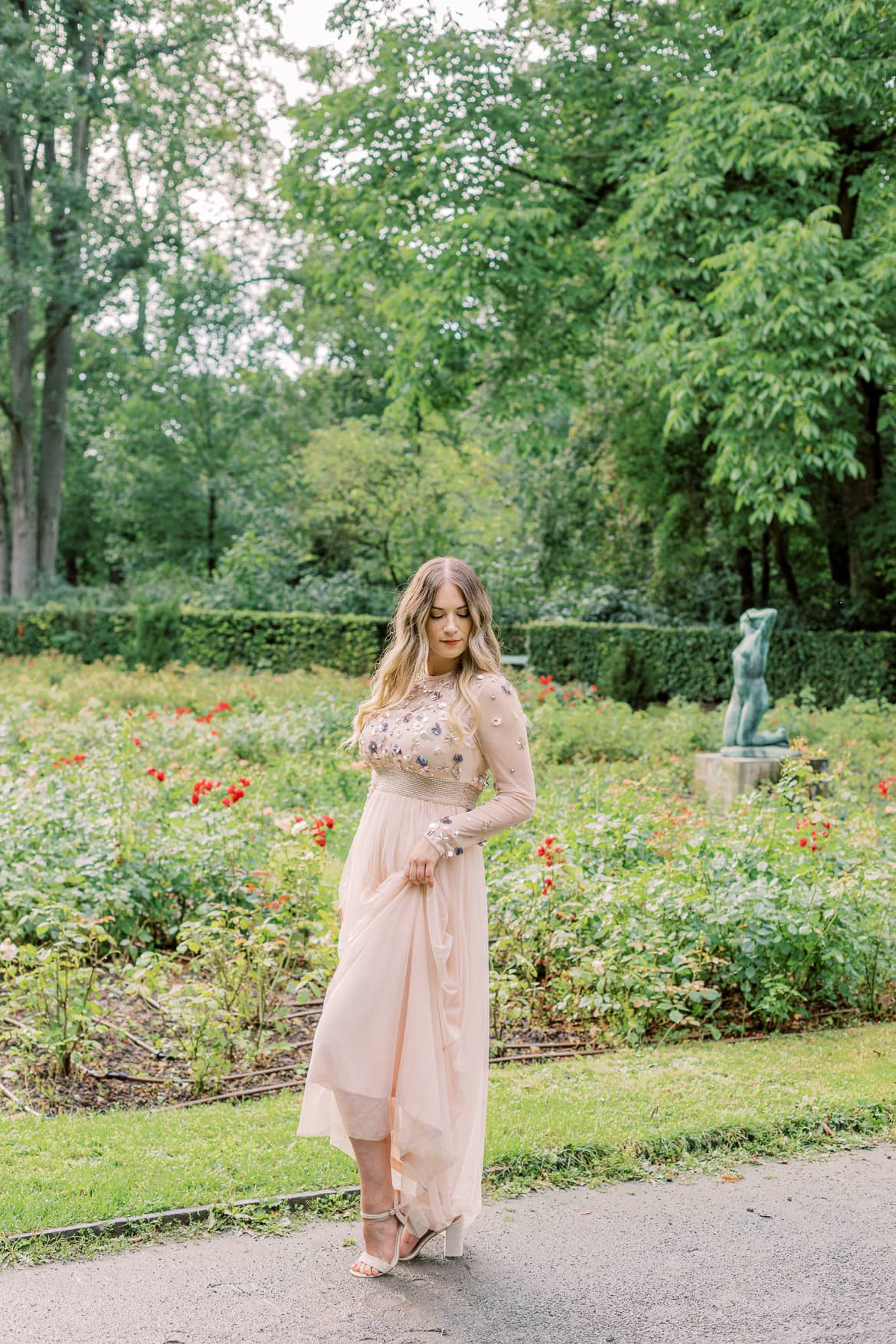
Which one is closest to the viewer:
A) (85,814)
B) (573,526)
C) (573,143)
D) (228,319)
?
(85,814)

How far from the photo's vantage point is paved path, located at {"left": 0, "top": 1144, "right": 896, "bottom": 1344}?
2693mm

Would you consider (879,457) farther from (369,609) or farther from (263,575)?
(263,575)

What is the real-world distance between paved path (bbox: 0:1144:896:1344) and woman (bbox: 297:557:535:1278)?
17 centimetres

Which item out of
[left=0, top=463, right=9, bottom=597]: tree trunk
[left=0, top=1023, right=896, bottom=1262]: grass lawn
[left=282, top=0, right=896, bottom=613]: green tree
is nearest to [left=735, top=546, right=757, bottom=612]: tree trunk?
[left=282, top=0, right=896, bottom=613]: green tree

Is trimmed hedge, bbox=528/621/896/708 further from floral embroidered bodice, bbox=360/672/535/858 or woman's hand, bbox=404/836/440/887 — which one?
woman's hand, bbox=404/836/440/887

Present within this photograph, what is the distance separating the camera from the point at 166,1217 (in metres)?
3.12

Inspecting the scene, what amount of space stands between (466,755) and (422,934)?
46 centimetres

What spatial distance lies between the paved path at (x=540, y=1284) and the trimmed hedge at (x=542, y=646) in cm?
1075

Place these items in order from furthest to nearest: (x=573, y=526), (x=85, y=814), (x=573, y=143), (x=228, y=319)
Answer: (x=228, y=319) → (x=573, y=526) → (x=573, y=143) → (x=85, y=814)

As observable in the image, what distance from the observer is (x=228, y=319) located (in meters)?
28.9

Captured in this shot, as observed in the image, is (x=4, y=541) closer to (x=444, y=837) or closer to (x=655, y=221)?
(x=655, y=221)

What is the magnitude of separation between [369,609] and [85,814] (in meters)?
15.5

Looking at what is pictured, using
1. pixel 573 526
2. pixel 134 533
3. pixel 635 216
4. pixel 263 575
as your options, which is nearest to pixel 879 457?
pixel 635 216

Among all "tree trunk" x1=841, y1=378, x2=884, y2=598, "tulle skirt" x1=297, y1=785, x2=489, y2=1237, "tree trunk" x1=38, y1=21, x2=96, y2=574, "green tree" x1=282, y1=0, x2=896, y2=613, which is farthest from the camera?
"tree trunk" x1=38, y1=21, x2=96, y2=574
